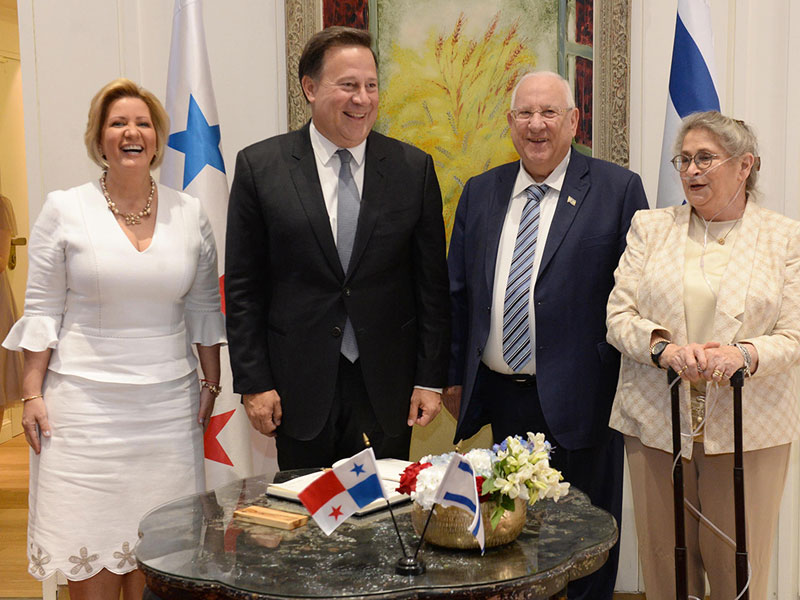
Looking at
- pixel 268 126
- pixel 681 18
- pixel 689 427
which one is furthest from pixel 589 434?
pixel 268 126

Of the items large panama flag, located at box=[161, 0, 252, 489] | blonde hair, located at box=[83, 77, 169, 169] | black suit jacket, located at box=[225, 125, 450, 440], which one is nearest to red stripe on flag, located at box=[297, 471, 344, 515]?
black suit jacket, located at box=[225, 125, 450, 440]

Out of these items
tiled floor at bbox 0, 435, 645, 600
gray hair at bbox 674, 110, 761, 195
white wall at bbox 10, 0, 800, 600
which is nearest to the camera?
gray hair at bbox 674, 110, 761, 195

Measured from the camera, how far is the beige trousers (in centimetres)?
245

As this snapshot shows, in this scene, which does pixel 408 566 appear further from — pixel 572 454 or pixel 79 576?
pixel 79 576

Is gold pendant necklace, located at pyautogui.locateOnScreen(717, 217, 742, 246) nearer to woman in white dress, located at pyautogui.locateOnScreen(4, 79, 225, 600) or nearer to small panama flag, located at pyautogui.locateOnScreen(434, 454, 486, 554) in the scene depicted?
small panama flag, located at pyautogui.locateOnScreen(434, 454, 486, 554)

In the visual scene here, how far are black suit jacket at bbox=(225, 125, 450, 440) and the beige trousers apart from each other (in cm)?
72

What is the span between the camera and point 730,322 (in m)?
2.36

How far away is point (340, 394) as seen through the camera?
8.87ft

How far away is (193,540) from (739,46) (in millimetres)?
2831

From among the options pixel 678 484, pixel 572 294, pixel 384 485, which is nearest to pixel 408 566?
pixel 384 485

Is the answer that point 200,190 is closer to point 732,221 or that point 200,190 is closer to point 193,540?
point 193,540

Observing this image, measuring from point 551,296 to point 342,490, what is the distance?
121 cm

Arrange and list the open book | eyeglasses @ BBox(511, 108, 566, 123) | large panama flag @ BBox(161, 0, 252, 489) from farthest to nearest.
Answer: large panama flag @ BBox(161, 0, 252, 489) < eyeglasses @ BBox(511, 108, 566, 123) < the open book

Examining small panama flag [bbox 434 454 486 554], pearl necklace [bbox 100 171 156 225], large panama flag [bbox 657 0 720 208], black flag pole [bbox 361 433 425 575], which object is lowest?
black flag pole [bbox 361 433 425 575]
